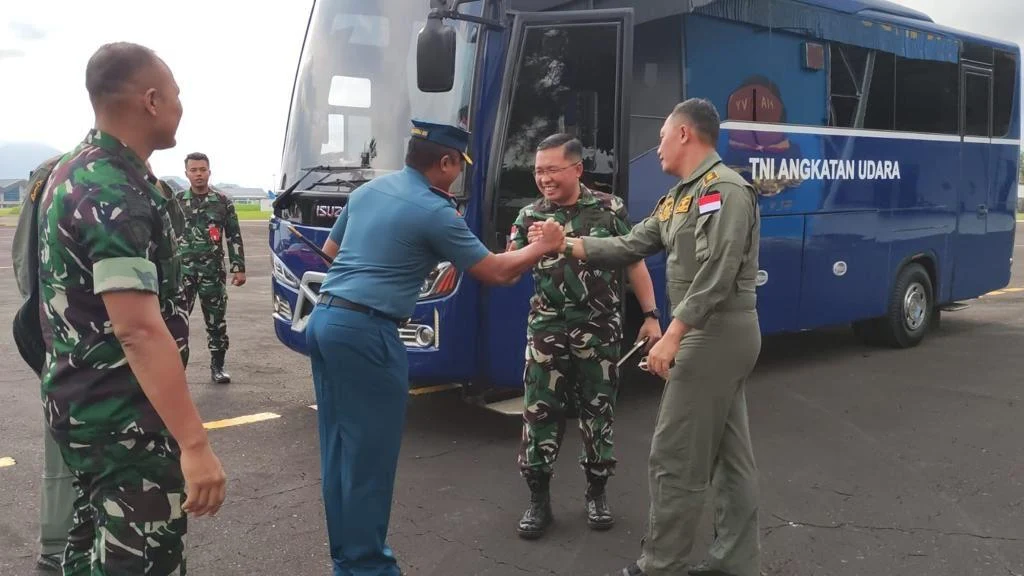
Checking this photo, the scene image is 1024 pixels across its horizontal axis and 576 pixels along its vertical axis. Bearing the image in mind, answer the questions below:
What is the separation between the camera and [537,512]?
12.8 feet

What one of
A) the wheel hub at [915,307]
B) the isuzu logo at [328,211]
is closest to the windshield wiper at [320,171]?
the isuzu logo at [328,211]

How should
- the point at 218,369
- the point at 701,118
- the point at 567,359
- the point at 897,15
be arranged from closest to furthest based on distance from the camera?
the point at 701,118, the point at 567,359, the point at 218,369, the point at 897,15

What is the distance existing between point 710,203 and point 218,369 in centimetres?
494

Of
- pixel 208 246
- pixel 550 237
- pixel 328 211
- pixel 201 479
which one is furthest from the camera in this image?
pixel 208 246

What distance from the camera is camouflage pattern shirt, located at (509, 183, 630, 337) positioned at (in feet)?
13.0

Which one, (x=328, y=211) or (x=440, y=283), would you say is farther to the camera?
(x=328, y=211)

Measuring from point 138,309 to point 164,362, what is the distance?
0.44ft

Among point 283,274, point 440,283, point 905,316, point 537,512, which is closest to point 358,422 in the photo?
point 537,512

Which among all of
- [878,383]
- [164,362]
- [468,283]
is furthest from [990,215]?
[164,362]

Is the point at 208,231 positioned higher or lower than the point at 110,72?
lower

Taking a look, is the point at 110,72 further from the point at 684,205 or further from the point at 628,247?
the point at 628,247

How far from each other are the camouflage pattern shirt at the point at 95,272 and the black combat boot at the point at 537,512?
2.11 metres

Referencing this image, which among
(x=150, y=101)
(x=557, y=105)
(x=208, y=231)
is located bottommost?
(x=208, y=231)

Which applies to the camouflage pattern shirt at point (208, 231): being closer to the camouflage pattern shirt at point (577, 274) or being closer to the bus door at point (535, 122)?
the bus door at point (535, 122)
